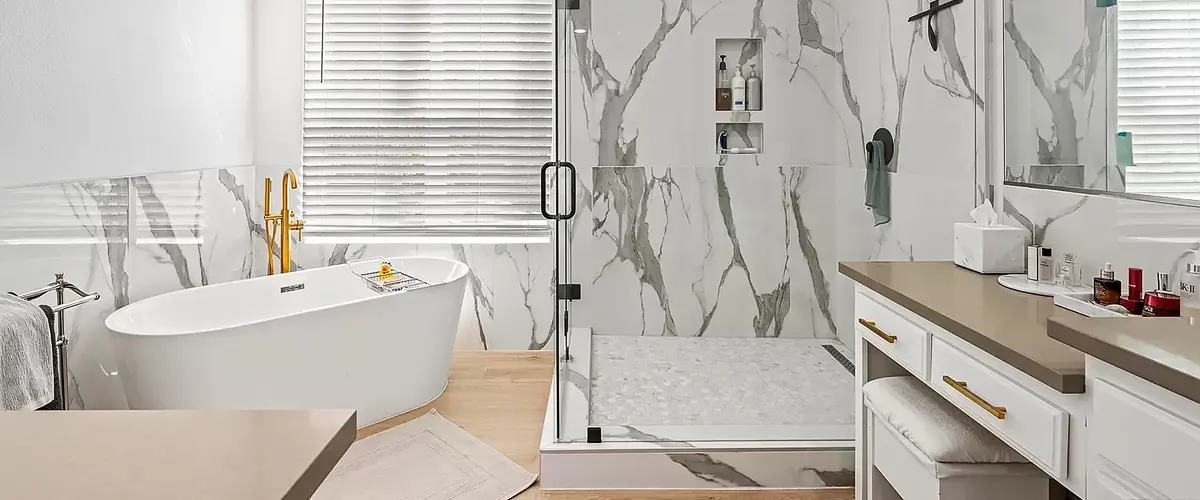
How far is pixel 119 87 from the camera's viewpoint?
308 centimetres

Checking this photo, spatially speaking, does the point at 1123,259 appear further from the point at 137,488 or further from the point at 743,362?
the point at 137,488

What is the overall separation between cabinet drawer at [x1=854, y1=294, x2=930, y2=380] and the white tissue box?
342 mm

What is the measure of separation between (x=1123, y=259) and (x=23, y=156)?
311cm

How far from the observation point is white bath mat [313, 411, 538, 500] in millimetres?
2695

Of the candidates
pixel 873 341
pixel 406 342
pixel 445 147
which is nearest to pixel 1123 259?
pixel 873 341

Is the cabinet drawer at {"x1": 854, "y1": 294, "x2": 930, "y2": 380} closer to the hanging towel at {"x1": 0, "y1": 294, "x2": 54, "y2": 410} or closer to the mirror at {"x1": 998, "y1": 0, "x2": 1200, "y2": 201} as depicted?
the mirror at {"x1": 998, "y1": 0, "x2": 1200, "y2": 201}

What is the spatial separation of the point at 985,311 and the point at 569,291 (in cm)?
170

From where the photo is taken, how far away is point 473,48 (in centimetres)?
451

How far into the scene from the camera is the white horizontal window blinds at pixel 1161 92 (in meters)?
1.66

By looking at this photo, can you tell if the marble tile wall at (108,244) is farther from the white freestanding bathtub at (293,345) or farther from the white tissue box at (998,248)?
the white tissue box at (998,248)

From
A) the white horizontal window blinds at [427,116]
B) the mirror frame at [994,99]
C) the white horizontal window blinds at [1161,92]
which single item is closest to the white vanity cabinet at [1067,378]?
the white horizontal window blinds at [1161,92]

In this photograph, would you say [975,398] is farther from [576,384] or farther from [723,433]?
[576,384]

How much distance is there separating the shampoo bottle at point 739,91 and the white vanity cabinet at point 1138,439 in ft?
6.16

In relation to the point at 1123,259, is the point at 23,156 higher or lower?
higher
